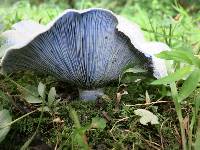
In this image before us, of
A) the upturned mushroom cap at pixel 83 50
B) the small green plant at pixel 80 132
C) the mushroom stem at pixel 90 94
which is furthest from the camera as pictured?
the mushroom stem at pixel 90 94

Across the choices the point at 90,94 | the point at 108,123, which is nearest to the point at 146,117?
the point at 108,123

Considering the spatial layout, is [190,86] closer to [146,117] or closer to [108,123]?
[146,117]

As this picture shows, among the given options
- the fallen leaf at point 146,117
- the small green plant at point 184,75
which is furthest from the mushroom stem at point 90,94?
the small green plant at point 184,75

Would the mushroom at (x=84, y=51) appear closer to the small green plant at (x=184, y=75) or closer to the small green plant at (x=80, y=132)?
the small green plant at (x=184, y=75)

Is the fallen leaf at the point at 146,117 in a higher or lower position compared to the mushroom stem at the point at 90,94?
lower

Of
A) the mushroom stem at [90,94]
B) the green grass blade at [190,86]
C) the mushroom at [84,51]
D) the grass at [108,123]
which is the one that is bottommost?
the grass at [108,123]

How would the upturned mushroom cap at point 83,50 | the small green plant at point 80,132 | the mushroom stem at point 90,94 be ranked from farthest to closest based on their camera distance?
the mushroom stem at point 90,94 < the upturned mushroom cap at point 83,50 < the small green plant at point 80,132

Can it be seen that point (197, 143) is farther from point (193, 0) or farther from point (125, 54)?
point (193, 0)

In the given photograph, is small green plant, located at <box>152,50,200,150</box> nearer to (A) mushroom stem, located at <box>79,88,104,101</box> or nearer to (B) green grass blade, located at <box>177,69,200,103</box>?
(B) green grass blade, located at <box>177,69,200,103</box>
